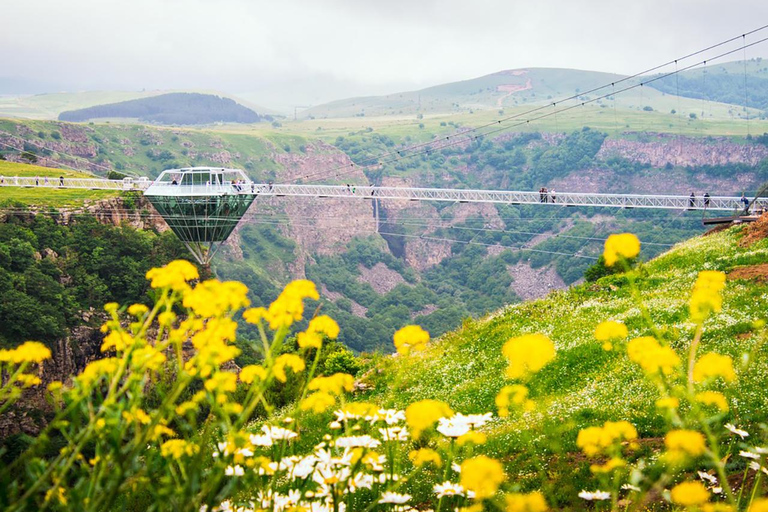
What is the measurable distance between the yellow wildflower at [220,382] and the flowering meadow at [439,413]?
1cm

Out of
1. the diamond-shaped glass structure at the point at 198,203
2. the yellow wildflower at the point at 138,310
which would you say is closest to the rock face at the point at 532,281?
the diamond-shaped glass structure at the point at 198,203

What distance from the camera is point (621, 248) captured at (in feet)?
12.4

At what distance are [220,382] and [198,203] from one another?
49.9 m

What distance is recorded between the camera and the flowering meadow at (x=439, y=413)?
10.8ft

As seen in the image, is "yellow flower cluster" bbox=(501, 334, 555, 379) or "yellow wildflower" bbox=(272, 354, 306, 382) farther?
"yellow wildflower" bbox=(272, 354, 306, 382)

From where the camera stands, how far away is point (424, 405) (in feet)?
11.7

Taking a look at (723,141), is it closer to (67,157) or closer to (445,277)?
(445,277)

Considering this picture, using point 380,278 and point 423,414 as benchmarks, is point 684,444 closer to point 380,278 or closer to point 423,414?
point 423,414

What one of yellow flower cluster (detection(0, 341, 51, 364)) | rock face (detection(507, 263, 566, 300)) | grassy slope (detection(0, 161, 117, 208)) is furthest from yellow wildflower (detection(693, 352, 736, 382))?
rock face (detection(507, 263, 566, 300))

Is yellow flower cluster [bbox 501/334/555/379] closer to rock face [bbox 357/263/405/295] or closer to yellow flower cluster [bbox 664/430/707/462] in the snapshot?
yellow flower cluster [bbox 664/430/707/462]

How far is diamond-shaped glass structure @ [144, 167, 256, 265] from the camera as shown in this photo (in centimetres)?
5166

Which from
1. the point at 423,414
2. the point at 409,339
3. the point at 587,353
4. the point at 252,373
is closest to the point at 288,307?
the point at 252,373

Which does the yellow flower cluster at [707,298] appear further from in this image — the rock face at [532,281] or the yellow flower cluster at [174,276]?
the rock face at [532,281]

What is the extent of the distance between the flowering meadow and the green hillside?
0.06 meters
